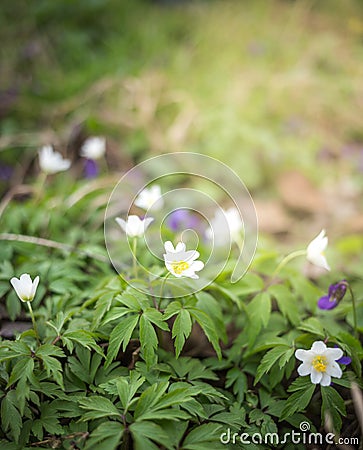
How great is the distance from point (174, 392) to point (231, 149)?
2.19 meters

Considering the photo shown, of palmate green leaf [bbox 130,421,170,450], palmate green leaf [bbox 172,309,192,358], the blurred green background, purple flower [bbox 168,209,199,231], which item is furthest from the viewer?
the blurred green background

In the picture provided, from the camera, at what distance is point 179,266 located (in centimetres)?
154

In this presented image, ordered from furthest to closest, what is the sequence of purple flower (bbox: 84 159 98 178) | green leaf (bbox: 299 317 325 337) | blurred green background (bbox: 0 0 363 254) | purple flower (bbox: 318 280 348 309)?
blurred green background (bbox: 0 0 363 254) < purple flower (bbox: 84 159 98 178) < purple flower (bbox: 318 280 348 309) < green leaf (bbox: 299 317 325 337)

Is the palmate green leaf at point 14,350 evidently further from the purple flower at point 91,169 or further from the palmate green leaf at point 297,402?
the purple flower at point 91,169

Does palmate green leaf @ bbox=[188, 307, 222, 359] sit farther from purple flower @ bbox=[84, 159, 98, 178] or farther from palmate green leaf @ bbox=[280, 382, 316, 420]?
purple flower @ bbox=[84, 159, 98, 178]

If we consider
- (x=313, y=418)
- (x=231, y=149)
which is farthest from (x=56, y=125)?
(x=313, y=418)

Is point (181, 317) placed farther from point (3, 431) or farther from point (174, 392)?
point (3, 431)

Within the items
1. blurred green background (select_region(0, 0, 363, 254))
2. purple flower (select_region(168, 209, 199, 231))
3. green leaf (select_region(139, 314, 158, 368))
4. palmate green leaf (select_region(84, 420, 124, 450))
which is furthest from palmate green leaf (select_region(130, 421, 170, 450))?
blurred green background (select_region(0, 0, 363, 254))

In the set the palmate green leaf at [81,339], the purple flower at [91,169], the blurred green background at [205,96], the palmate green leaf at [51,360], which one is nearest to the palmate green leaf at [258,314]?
the palmate green leaf at [81,339]

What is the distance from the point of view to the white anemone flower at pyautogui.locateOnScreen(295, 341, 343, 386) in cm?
148

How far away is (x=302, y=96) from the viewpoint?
3727 millimetres

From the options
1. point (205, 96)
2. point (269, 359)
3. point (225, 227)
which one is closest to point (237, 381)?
point (269, 359)

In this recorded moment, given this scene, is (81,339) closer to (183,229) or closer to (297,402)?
(297,402)

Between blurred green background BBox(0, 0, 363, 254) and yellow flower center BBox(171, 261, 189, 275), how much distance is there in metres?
1.44
